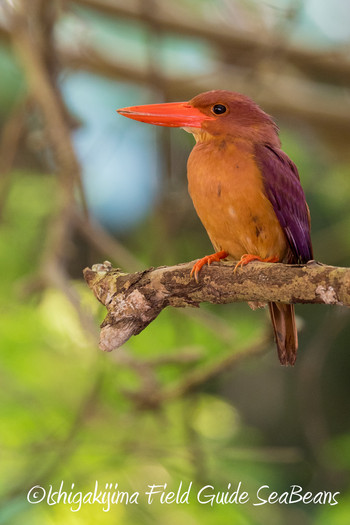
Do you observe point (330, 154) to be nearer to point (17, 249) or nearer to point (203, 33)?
point (203, 33)

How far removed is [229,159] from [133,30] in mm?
3302

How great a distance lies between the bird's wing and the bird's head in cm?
9

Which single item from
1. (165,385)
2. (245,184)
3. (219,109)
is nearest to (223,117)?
(219,109)

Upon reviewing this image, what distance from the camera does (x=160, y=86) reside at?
3703 mm

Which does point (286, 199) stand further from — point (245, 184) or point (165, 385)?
point (165, 385)

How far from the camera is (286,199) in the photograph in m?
2.24

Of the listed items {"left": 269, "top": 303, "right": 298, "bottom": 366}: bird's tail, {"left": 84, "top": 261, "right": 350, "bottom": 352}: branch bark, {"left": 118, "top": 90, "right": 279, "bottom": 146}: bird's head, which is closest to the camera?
{"left": 84, "top": 261, "right": 350, "bottom": 352}: branch bark

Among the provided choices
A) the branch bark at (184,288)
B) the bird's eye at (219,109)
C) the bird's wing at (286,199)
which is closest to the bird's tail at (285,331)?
the bird's wing at (286,199)

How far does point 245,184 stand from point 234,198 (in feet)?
0.18

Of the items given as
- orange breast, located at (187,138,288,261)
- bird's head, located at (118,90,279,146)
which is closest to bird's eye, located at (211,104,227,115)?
bird's head, located at (118,90,279,146)

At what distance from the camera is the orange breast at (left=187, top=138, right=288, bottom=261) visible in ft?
7.30

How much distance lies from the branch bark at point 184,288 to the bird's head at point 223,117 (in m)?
0.55

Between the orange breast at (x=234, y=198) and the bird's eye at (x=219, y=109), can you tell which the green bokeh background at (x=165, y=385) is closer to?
the orange breast at (x=234, y=198)

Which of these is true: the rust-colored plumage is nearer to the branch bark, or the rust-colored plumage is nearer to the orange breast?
the orange breast
